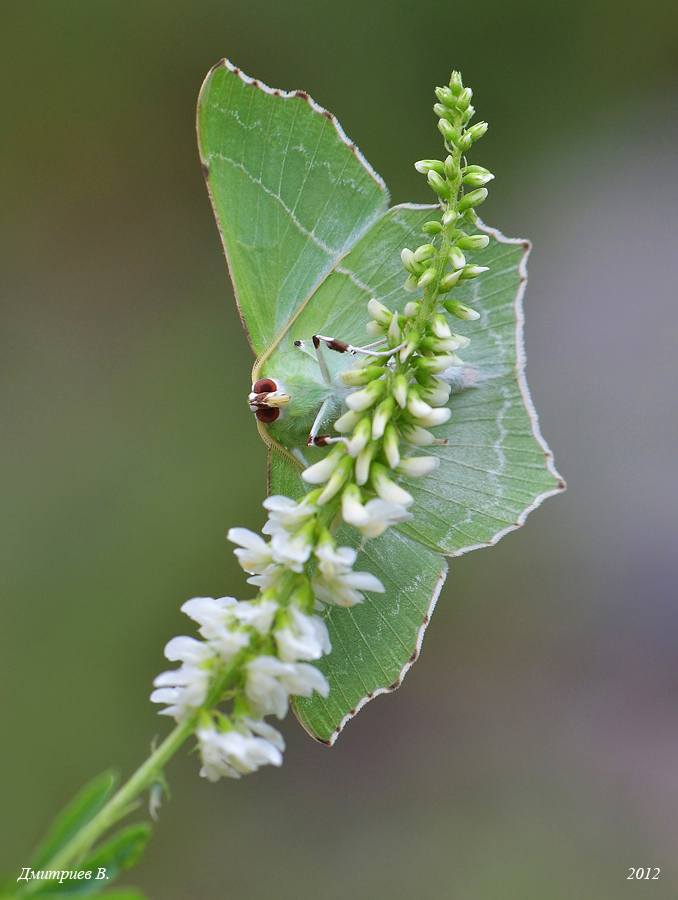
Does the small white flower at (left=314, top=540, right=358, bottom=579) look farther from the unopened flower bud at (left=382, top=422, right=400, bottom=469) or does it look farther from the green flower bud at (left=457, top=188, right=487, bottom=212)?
the green flower bud at (left=457, top=188, right=487, bottom=212)

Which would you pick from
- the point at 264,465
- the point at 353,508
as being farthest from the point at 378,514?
the point at 264,465

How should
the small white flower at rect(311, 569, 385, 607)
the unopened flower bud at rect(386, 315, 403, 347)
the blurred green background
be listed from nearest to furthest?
the small white flower at rect(311, 569, 385, 607), the unopened flower bud at rect(386, 315, 403, 347), the blurred green background

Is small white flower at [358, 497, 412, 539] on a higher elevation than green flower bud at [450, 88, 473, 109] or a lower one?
lower

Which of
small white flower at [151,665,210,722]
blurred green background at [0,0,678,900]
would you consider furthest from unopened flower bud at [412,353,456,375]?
blurred green background at [0,0,678,900]

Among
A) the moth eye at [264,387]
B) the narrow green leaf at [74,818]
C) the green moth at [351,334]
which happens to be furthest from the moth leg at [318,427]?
the narrow green leaf at [74,818]

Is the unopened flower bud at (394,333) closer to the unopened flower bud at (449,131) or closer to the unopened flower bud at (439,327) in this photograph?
the unopened flower bud at (439,327)
